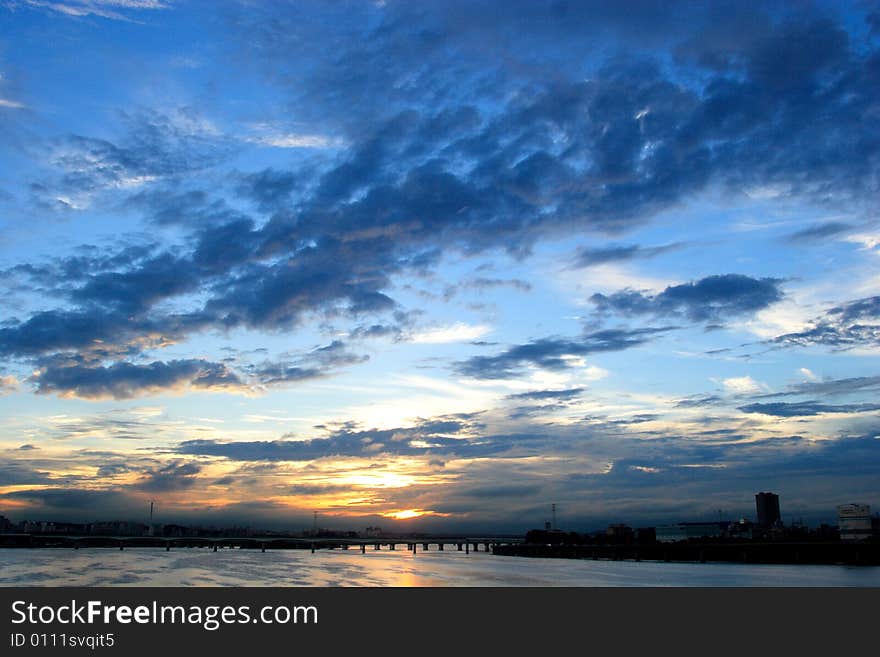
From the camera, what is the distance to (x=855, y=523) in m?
180

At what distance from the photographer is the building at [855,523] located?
584ft

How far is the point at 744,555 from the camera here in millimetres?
176250

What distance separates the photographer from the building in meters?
178
